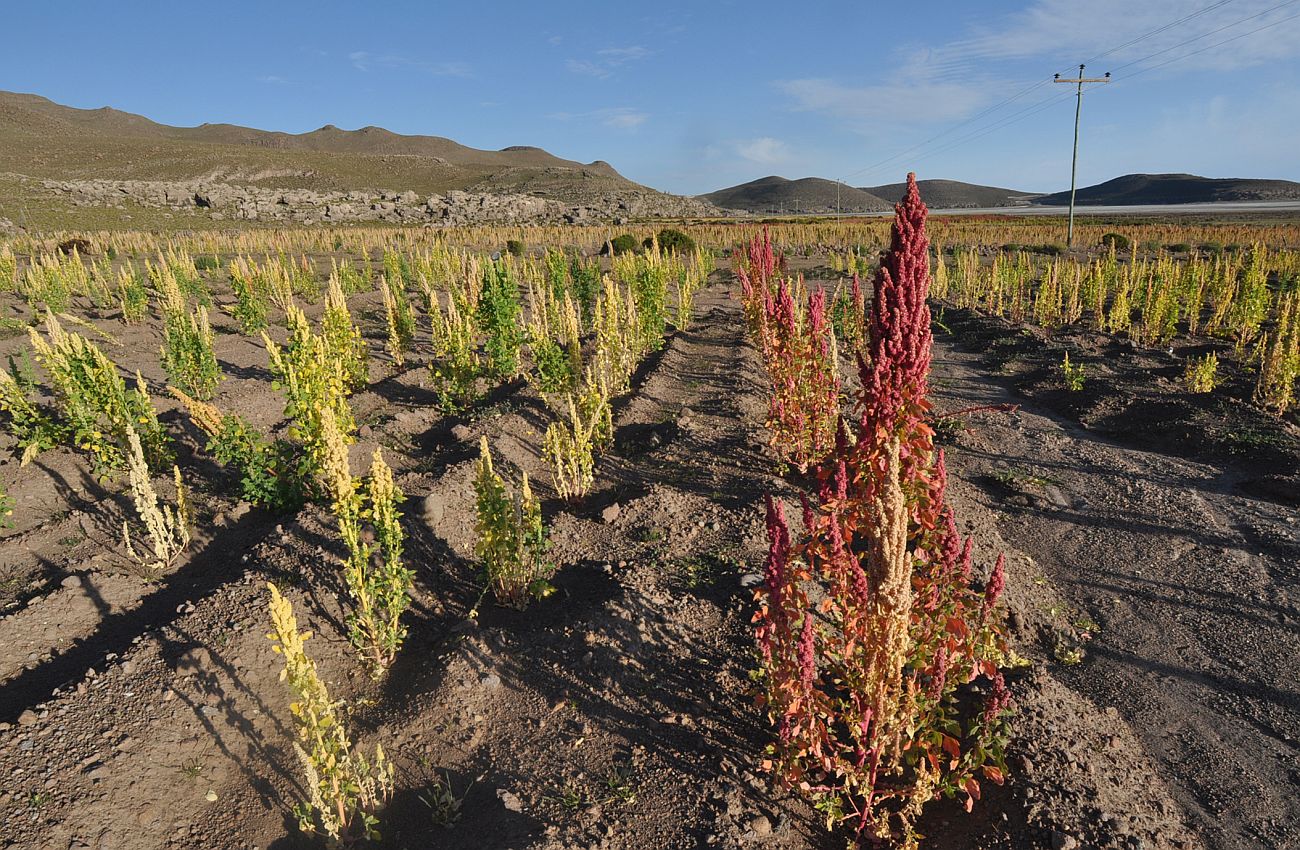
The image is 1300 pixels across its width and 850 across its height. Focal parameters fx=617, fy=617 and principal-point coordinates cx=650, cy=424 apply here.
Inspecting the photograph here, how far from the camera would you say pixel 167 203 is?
56.3 meters

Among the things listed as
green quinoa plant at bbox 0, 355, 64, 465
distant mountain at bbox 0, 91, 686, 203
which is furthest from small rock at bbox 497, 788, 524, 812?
distant mountain at bbox 0, 91, 686, 203

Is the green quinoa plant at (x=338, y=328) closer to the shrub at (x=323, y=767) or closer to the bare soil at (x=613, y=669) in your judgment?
the bare soil at (x=613, y=669)

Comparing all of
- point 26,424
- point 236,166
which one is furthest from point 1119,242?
point 236,166

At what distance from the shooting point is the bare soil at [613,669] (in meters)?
A: 3.05

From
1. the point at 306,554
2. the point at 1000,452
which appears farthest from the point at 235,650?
the point at 1000,452

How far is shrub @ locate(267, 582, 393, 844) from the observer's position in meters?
2.77

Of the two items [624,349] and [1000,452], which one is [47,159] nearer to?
[624,349]

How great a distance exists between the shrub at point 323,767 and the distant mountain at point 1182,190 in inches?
5333

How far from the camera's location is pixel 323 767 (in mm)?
2971

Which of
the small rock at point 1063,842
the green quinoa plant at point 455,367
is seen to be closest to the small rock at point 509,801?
the small rock at point 1063,842

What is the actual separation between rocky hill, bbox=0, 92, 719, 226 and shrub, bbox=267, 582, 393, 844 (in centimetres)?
5295

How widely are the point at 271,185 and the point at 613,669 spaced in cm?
8603

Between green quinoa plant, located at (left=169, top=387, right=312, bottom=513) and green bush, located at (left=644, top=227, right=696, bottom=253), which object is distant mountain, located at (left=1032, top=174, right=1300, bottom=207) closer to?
green bush, located at (left=644, top=227, right=696, bottom=253)

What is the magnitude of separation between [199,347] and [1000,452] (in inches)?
412
